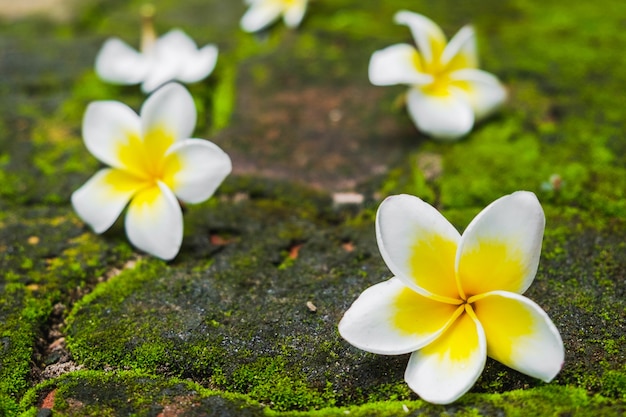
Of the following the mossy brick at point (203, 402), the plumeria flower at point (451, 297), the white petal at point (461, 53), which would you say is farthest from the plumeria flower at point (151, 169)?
the white petal at point (461, 53)

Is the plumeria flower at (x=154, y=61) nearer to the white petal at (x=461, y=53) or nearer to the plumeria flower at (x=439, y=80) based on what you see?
the plumeria flower at (x=439, y=80)

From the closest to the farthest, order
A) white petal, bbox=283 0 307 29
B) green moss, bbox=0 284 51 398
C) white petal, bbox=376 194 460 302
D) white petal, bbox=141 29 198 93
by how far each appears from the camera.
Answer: white petal, bbox=376 194 460 302, green moss, bbox=0 284 51 398, white petal, bbox=141 29 198 93, white petal, bbox=283 0 307 29

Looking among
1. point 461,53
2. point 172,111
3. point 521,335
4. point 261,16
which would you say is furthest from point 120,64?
point 521,335

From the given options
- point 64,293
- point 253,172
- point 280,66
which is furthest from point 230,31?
point 64,293

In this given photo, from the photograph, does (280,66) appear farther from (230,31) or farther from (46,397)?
(46,397)

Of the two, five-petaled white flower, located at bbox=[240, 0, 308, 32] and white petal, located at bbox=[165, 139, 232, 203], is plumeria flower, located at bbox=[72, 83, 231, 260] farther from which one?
five-petaled white flower, located at bbox=[240, 0, 308, 32]

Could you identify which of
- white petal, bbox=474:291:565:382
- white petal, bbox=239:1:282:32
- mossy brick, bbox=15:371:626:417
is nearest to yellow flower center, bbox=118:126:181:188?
mossy brick, bbox=15:371:626:417
